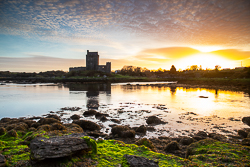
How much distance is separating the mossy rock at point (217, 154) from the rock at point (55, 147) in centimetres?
430

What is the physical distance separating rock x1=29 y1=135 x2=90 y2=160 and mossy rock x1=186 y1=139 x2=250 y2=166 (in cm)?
430

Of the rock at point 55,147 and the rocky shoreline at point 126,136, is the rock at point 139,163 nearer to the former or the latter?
the rock at point 55,147

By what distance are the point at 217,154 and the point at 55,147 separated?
602 cm

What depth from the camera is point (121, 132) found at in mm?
9758

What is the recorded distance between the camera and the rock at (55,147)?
181 inches

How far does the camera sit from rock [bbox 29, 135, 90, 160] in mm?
4609

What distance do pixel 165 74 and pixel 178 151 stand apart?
146 metres

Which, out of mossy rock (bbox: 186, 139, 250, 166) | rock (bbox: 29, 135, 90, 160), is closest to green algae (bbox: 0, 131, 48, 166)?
rock (bbox: 29, 135, 90, 160)

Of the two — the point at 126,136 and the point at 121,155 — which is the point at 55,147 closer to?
the point at 121,155

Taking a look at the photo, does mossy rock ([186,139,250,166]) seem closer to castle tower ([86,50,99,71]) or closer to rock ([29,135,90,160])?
rock ([29,135,90,160])

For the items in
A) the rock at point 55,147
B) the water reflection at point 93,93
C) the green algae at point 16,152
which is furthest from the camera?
the water reflection at point 93,93

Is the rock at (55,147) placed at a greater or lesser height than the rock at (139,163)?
greater

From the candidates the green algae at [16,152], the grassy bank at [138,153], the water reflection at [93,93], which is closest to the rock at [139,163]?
the grassy bank at [138,153]

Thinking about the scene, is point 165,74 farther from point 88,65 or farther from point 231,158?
point 231,158
